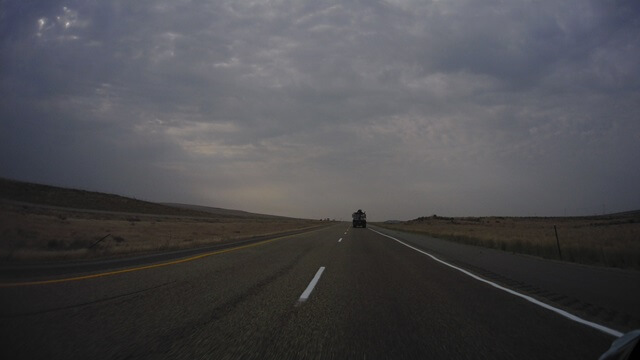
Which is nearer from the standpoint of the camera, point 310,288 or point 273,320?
point 273,320

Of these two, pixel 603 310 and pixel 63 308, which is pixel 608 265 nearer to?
pixel 603 310

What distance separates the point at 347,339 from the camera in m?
4.77

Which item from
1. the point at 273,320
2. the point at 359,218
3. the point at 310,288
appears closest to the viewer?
the point at 273,320

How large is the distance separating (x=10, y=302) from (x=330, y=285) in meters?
5.50

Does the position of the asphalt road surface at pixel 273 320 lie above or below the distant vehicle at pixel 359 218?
below

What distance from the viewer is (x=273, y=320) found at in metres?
Result: 5.57

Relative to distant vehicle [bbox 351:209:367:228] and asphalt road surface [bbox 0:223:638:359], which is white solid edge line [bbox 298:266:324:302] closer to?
asphalt road surface [bbox 0:223:638:359]

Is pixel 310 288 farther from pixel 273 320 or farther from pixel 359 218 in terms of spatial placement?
pixel 359 218

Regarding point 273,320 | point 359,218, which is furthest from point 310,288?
point 359,218

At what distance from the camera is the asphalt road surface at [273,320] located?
432 cm

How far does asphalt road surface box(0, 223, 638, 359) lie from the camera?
4320mm

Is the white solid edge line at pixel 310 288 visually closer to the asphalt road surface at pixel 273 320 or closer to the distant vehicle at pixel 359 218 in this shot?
the asphalt road surface at pixel 273 320

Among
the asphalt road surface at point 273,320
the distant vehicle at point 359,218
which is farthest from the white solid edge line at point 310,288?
the distant vehicle at point 359,218

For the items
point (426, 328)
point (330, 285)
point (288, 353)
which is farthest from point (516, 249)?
Result: point (288, 353)
